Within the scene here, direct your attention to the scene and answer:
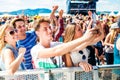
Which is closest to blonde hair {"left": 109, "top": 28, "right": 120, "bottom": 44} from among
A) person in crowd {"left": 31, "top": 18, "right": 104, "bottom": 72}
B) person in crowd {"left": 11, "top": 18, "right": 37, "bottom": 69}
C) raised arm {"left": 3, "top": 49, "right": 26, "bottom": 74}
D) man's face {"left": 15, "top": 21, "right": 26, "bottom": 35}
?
person in crowd {"left": 31, "top": 18, "right": 104, "bottom": 72}

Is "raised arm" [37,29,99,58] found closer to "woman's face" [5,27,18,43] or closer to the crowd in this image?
the crowd

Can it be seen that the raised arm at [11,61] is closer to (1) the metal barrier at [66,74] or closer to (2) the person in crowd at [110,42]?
(1) the metal barrier at [66,74]

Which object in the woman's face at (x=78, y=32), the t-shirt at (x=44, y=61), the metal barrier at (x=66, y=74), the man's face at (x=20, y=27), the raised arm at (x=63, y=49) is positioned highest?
the man's face at (x=20, y=27)

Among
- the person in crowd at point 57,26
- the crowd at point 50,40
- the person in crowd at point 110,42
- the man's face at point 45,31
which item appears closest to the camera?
the crowd at point 50,40

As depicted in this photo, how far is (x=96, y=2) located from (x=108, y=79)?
1.06 metres

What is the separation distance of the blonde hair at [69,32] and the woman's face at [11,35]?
0.61 m

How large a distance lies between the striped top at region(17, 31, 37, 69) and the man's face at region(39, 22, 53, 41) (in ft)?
0.30

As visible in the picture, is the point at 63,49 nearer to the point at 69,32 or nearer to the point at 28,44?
the point at 69,32

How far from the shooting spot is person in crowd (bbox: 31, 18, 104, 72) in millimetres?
4148

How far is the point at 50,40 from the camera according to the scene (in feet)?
14.1

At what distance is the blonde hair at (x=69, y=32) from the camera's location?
14.0 feet

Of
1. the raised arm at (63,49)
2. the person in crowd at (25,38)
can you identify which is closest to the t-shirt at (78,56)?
the raised arm at (63,49)

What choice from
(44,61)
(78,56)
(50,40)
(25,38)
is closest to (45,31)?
(50,40)

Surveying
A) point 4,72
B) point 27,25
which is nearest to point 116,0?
point 27,25
